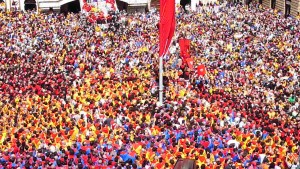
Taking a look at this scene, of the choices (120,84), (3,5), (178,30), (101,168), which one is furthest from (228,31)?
(3,5)

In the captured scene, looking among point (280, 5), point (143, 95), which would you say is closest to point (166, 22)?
point (143, 95)

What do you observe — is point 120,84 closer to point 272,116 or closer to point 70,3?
point 272,116

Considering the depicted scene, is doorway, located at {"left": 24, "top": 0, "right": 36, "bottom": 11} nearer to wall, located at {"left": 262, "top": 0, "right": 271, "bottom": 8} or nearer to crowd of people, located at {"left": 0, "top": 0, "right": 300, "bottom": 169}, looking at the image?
A: crowd of people, located at {"left": 0, "top": 0, "right": 300, "bottom": 169}

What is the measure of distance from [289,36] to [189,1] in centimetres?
2123

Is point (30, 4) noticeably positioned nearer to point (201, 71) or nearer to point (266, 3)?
point (266, 3)

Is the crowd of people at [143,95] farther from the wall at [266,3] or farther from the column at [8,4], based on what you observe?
the column at [8,4]

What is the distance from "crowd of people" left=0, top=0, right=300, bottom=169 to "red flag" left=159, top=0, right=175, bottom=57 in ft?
7.81

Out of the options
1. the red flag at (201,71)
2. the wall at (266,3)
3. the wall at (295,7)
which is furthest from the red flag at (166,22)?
the wall at (266,3)

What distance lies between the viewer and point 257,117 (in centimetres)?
1805

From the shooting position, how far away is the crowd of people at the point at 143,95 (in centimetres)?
1463

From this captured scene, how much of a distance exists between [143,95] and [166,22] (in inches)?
131

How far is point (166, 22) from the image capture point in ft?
64.3

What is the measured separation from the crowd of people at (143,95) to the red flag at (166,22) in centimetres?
238

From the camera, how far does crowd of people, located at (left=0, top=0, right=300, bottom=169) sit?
1463cm
